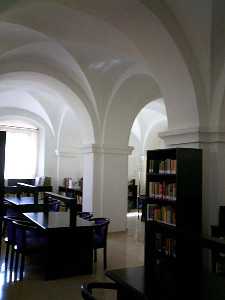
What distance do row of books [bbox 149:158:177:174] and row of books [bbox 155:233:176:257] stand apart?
37.4 inches

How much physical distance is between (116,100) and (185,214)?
440cm

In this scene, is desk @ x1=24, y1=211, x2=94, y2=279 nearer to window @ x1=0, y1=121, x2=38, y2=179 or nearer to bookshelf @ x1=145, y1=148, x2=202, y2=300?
bookshelf @ x1=145, y1=148, x2=202, y2=300

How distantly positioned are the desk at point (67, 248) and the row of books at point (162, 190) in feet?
3.89

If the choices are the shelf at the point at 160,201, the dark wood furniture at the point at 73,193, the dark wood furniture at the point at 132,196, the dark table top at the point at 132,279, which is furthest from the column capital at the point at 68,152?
the dark table top at the point at 132,279

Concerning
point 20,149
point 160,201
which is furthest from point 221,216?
point 20,149

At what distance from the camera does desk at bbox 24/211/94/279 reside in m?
4.66

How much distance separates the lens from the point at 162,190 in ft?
14.6

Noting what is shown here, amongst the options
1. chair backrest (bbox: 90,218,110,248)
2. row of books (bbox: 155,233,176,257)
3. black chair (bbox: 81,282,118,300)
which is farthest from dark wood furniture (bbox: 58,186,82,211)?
black chair (bbox: 81,282,118,300)

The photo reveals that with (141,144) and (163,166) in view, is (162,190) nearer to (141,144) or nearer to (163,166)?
(163,166)

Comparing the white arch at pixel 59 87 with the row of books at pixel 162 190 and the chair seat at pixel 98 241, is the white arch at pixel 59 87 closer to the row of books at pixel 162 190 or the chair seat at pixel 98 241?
the chair seat at pixel 98 241

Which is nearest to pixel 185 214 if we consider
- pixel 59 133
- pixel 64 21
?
pixel 64 21

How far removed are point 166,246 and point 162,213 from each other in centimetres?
47

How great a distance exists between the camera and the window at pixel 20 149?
1223 centimetres

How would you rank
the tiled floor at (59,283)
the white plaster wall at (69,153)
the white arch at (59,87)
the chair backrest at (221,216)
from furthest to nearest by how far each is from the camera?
the white plaster wall at (69,153), the white arch at (59,87), the chair backrest at (221,216), the tiled floor at (59,283)
